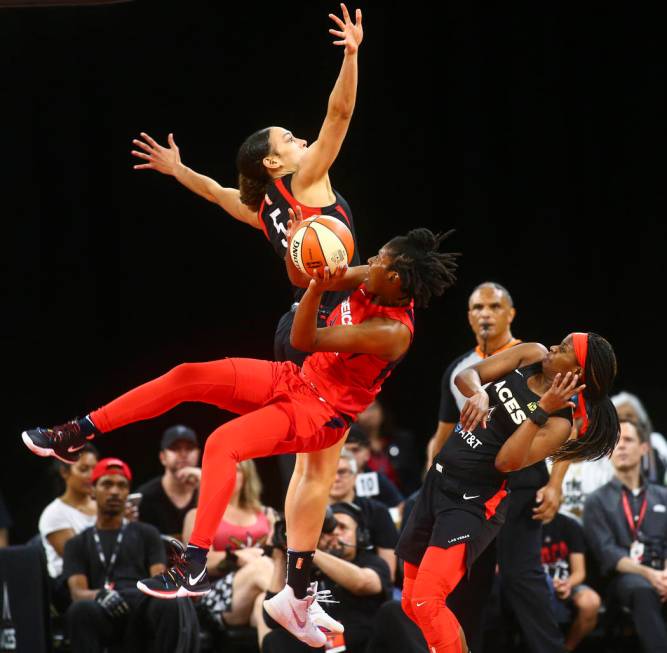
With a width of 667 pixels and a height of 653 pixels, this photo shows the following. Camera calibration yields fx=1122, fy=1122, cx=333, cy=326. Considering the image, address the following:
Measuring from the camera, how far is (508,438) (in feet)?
17.4

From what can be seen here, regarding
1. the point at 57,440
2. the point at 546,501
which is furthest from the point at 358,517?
the point at 57,440

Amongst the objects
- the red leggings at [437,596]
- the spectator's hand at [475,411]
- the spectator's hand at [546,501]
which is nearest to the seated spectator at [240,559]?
the red leggings at [437,596]

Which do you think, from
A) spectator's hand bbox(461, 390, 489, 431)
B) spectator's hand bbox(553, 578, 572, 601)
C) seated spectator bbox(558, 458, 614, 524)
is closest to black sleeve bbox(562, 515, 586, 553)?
spectator's hand bbox(553, 578, 572, 601)

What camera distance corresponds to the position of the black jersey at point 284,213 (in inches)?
188

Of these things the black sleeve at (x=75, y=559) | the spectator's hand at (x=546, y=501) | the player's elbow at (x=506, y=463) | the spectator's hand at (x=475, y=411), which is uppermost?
the spectator's hand at (x=475, y=411)

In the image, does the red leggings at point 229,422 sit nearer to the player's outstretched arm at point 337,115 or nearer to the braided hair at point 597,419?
the player's outstretched arm at point 337,115

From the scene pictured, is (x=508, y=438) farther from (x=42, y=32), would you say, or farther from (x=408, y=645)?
(x=42, y=32)

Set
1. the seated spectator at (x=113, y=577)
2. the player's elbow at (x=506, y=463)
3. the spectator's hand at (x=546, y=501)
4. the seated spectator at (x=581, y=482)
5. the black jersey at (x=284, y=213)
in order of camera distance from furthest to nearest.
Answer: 1. the seated spectator at (x=581, y=482)
2. the seated spectator at (x=113, y=577)
3. the spectator's hand at (x=546, y=501)
4. the player's elbow at (x=506, y=463)
5. the black jersey at (x=284, y=213)

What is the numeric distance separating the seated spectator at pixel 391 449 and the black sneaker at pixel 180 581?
14.4 ft

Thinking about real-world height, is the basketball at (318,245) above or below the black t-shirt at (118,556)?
above

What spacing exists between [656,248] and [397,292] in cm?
598

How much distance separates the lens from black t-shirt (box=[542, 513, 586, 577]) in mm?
6867

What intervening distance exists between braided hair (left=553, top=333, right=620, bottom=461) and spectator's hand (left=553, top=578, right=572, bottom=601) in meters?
1.49

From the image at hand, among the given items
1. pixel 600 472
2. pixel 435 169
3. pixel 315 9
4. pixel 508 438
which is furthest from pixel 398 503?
pixel 315 9
